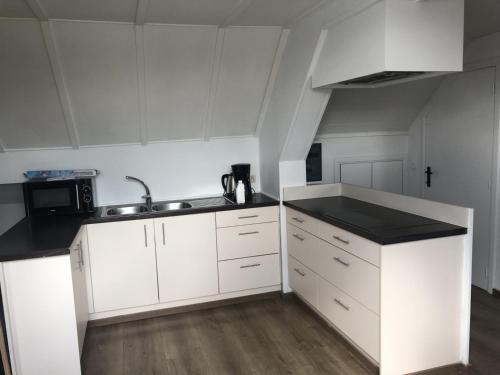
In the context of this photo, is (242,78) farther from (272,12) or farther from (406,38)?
(406,38)

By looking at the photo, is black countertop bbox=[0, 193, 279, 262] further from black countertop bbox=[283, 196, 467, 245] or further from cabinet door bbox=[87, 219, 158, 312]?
black countertop bbox=[283, 196, 467, 245]

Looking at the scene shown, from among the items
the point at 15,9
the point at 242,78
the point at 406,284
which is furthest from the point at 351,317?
the point at 15,9

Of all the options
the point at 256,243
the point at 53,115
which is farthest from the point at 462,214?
the point at 53,115

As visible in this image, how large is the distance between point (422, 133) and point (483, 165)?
0.73m

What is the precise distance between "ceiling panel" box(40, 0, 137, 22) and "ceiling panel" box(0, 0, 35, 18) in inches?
4.0

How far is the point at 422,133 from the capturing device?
3941mm

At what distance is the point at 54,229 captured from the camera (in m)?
2.68

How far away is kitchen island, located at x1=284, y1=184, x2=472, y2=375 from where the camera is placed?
215 cm

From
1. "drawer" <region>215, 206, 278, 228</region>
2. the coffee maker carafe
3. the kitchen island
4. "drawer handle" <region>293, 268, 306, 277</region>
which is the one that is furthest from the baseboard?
A: the kitchen island

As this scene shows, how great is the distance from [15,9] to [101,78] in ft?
2.34

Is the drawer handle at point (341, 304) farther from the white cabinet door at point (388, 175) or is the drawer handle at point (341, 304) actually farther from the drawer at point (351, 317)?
the white cabinet door at point (388, 175)

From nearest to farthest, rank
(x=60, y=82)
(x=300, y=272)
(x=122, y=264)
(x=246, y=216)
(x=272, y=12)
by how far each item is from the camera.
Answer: (x=272, y=12) → (x=60, y=82) → (x=122, y=264) → (x=300, y=272) → (x=246, y=216)

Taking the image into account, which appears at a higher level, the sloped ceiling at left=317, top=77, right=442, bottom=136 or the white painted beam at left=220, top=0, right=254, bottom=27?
the white painted beam at left=220, top=0, right=254, bottom=27

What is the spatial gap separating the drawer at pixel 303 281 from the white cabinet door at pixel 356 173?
1093 mm
